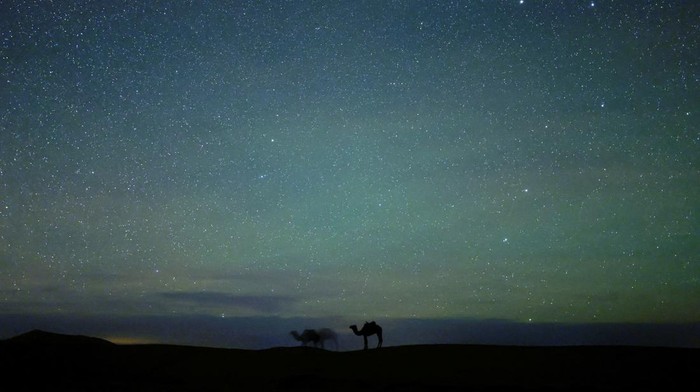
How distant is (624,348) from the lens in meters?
20.3

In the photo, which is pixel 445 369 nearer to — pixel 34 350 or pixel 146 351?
pixel 146 351

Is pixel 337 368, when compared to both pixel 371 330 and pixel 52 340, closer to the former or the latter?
pixel 371 330

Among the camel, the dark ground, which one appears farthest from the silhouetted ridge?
the camel

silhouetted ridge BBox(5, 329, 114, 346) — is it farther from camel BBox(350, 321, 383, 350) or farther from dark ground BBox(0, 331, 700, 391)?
camel BBox(350, 321, 383, 350)

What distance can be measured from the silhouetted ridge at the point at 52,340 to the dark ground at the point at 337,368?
0.04m

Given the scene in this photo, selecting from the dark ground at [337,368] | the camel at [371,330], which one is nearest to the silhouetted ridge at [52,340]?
the dark ground at [337,368]

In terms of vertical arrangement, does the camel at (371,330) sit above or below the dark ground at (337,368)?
above

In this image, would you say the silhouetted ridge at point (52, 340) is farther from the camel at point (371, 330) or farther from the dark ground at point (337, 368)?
the camel at point (371, 330)

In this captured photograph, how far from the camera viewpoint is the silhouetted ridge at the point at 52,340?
76.9ft

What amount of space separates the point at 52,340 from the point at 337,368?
1327 cm

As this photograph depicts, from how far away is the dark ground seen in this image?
16.2 metres

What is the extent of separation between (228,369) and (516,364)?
10120mm

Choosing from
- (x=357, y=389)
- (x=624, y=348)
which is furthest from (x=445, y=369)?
(x=624, y=348)

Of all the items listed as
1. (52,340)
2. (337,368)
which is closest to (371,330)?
(337,368)
